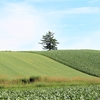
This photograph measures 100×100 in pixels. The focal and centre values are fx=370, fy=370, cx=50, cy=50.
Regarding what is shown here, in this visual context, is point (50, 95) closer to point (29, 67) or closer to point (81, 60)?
point (29, 67)

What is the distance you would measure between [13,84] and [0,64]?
1464cm

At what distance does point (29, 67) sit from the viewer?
58906mm

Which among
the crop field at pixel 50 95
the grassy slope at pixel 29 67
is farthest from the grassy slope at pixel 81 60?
the crop field at pixel 50 95

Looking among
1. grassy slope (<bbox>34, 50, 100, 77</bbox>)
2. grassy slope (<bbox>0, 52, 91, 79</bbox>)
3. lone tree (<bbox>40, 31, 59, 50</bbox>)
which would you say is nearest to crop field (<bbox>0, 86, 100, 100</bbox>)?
grassy slope (<bbox>0, 52, 91, 79</bbox>)

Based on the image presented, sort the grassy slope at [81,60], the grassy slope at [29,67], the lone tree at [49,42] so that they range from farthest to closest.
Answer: the lone tree at [49,42], the grassy slope at [81,60], the grassy slope at [29,67]

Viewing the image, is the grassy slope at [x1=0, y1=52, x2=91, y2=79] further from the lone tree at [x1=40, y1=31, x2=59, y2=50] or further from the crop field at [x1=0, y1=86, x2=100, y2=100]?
the lone tree at [x1=40, y1=31, x2=59, y2=50]

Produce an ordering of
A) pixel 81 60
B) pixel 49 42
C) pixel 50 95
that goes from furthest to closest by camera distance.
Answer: pixel 49 42, pixel 81 60, pixel 50 95

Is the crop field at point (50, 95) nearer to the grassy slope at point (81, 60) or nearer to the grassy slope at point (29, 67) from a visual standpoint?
the grassy slope at point (29, 67)

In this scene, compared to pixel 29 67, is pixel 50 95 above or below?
below

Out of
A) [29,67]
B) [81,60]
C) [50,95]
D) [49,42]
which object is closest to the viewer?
[50,95]

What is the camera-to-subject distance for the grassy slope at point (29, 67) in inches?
2039

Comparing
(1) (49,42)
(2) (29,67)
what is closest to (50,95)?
(2) (29,67)

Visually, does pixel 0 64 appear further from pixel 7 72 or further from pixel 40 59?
pixel 40 59

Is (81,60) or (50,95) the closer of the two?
(50,95)
